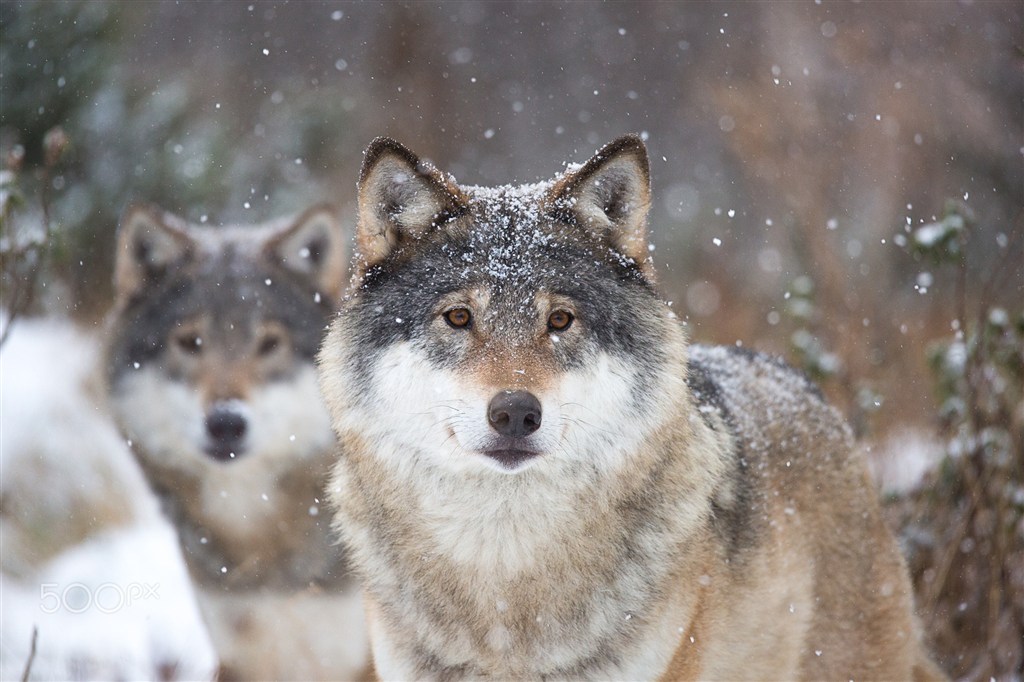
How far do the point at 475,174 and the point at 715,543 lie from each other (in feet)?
23.9

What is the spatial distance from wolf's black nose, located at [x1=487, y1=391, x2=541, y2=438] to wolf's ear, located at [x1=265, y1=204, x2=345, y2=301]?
277 cm

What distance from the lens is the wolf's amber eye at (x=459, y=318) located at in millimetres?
2654

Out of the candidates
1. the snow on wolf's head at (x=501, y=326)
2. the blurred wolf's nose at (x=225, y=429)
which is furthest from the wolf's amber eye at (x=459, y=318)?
the blurred wolf's nose at (x=225, y=429)

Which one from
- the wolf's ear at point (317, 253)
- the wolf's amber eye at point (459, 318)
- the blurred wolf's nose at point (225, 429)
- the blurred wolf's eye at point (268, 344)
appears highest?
the wolf's amber eye at point (459, 318)

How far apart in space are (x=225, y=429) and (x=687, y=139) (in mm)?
7647

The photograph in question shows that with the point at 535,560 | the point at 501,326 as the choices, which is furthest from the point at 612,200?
the point at 535,560

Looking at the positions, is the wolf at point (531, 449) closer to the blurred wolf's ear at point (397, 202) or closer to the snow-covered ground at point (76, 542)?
the blurred wolf's ear at point (397, 202)

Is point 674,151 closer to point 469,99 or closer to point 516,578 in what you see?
point 469,99

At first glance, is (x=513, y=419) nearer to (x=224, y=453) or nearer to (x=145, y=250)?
(x=224, y=453)

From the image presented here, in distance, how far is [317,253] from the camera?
500cm

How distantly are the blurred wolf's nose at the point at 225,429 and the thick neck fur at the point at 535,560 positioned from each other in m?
1.88

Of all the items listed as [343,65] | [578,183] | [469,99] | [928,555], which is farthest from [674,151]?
[578,183]

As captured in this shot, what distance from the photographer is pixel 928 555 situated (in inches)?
194

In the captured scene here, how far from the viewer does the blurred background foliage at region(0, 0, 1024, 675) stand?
591 cm
